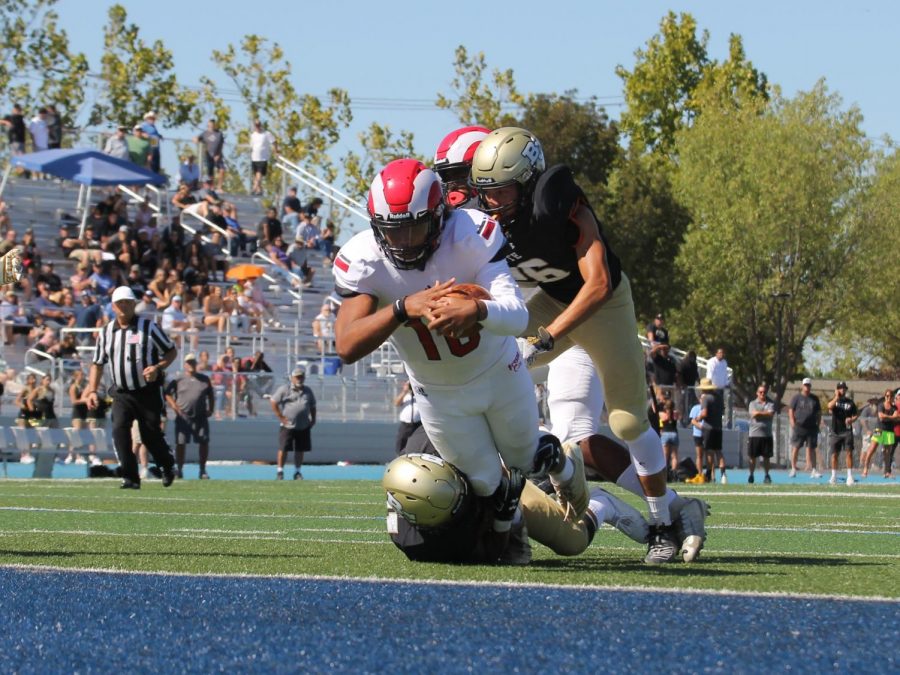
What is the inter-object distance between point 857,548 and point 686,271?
132ft

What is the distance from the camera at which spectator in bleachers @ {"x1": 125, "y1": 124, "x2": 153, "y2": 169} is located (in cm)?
2823

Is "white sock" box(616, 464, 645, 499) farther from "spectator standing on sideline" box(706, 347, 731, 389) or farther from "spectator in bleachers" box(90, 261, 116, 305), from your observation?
"spectator in bleachers" box(90, 261, 116, 305)

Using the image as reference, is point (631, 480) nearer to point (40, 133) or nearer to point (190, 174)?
point (40, 133)

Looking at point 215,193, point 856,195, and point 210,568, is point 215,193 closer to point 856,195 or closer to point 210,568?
point 856,195

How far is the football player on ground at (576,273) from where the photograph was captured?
19.4 feet

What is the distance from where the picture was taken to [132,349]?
12.4 metres

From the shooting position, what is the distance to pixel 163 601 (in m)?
4.32

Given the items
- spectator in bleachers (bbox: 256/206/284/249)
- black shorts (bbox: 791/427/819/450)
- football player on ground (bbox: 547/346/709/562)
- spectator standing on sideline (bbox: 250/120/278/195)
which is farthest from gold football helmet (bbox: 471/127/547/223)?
spectator standing on sideline (bbox: 250/120/278/195)

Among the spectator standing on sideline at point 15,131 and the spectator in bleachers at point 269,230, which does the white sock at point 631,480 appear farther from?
the spectator in bleachers at point 269,230

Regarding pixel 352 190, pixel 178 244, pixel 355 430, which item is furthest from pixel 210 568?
pixel 352 190

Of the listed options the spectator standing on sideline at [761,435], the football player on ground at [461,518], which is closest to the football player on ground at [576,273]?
the football player on ground at [461,518]

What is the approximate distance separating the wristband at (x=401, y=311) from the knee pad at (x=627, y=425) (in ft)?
4.45

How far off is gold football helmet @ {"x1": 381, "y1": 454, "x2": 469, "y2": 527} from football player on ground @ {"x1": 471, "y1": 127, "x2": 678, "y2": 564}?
1.81 ft

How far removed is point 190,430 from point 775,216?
96.9 feet
